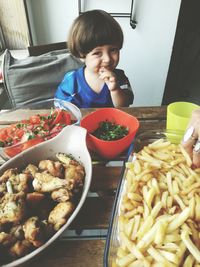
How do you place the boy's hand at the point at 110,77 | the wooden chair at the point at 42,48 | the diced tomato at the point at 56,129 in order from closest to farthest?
the diced tomato at the point at 56,129
the boy's hand at the point at 110,77
the wooden chair at the point at 42,48

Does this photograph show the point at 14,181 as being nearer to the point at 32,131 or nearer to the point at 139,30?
the point at 32,131

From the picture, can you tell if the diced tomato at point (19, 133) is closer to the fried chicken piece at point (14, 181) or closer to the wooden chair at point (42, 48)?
the fried chicken piece at point (14, 181)

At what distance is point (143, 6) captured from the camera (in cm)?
253

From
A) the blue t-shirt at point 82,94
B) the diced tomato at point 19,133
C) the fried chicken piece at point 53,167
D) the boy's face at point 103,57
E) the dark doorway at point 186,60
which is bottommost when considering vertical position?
the dark doorway at point 186,60

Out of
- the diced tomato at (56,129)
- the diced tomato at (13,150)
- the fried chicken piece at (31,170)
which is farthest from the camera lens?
the diced tomato at (56,129)

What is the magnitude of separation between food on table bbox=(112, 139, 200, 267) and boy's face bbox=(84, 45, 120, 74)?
74cm

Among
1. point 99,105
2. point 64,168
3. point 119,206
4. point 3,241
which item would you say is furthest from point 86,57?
point 3,241

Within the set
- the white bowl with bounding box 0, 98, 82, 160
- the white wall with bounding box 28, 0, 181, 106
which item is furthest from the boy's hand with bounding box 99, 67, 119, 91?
the white wall with bounding box 28, 0, 181, 106

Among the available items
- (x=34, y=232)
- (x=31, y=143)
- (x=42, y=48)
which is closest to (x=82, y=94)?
(x=42, y=48)

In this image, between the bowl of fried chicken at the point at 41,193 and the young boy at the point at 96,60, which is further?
the young boy at the point at 96,60

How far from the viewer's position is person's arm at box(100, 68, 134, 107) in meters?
1.36

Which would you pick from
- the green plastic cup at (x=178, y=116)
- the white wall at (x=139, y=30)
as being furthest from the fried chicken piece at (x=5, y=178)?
the white wall at (x=139, y=30)

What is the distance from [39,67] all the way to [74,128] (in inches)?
37.4

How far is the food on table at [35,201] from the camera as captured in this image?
60 centimetres
